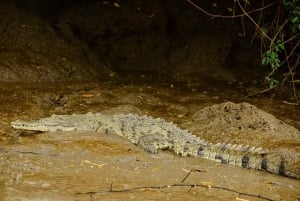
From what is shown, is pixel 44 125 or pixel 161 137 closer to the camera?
pixel 161 137

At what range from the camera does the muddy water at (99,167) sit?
16.1 feet

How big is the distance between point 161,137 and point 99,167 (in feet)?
4.62

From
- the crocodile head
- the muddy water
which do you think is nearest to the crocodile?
the crocodile head

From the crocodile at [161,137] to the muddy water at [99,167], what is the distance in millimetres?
105

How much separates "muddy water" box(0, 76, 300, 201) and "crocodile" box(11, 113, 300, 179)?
10cm

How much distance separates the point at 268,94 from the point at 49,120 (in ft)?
15.9

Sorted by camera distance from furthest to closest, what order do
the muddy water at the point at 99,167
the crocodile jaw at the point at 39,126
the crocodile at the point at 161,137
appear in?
the crocodile jaw at the point at 39,126, the crocodile at the point at 161,137, the muddy water at the point at 99,167

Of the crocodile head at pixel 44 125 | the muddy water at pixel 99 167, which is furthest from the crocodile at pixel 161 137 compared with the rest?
the muddy water at pixel 99 167

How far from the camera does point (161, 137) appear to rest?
22.3ft

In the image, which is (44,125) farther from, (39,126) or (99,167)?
(99,167)

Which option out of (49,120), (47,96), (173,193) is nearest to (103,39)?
(47,96)

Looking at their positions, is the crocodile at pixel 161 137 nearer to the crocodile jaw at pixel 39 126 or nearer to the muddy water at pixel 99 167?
the crocodile jaw at pixel 39 126

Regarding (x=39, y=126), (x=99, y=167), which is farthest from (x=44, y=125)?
(x=99, y=167)

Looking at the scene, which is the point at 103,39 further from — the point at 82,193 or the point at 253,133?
the point at 82,193
